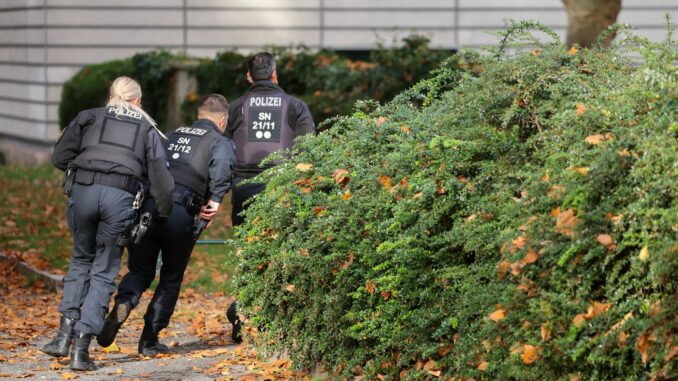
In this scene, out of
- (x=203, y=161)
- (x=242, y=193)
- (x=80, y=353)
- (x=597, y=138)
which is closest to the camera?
(x=597, y=138)

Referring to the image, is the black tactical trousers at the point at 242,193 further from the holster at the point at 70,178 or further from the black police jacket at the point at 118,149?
the holster at the point at 70,178

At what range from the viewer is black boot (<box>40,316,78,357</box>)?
25.5ft

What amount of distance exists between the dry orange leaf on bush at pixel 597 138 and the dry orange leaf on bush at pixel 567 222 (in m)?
0.31

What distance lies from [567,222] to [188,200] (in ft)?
12.5

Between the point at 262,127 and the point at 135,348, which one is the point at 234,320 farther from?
the point at 262,127

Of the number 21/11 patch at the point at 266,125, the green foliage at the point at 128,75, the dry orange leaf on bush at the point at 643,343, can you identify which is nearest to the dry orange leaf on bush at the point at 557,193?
the dry orange leaf on bush at the point at 643,343

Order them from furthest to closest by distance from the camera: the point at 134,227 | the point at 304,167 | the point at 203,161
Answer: the point at 203,161 < the point at 134,227 < the point at 304,167

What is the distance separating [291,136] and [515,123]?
3.41 metres

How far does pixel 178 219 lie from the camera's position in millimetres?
8109

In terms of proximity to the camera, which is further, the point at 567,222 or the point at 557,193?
the point at 557,193

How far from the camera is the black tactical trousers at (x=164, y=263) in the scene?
26.6ft

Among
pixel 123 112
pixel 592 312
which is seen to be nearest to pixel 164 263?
pixel 123 112

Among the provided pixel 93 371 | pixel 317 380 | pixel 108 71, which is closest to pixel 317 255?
pixel 317 380

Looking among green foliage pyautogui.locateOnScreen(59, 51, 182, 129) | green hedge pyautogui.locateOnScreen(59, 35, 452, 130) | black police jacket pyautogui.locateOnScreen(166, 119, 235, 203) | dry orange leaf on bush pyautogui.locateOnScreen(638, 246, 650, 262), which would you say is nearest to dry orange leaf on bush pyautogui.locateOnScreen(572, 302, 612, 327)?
dry orange leaf on bush pyautogui.locateOnScreen(638, 246, 650, 262)
